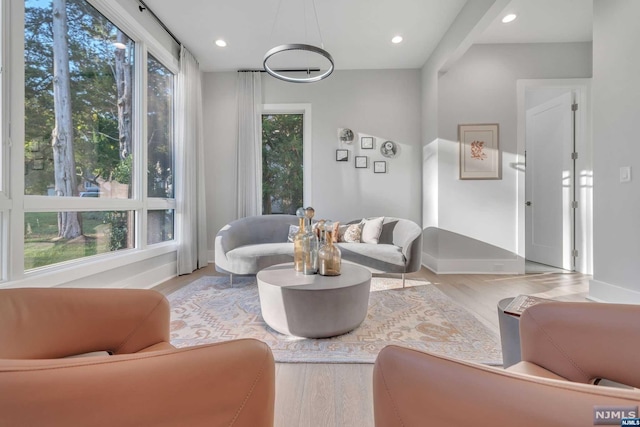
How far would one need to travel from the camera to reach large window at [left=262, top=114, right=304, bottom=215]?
15.4 ft

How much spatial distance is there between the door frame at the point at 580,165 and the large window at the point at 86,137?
4.94 m

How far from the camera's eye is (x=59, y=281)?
2.13 metres

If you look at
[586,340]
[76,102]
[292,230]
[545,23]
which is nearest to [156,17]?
[76,102]

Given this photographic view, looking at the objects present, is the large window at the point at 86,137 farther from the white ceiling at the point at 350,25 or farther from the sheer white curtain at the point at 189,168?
the white ceiling at the point at 350,25

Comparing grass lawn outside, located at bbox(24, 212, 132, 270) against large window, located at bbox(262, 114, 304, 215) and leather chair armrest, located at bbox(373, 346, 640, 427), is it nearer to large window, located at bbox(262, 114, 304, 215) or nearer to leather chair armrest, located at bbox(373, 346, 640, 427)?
large window, located at bbox(262, 114, 304, 215)

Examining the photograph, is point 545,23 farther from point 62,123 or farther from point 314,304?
point 62,123

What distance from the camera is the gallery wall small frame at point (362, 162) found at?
14.8ft

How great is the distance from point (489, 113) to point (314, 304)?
150 inches

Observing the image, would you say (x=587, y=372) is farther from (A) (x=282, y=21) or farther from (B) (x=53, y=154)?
(A) (x=282, y=21)

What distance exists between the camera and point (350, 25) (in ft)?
11.1

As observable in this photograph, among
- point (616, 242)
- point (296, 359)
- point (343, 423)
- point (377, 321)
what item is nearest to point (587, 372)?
point (343, 423)

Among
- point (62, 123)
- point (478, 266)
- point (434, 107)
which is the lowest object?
point (478, 266)

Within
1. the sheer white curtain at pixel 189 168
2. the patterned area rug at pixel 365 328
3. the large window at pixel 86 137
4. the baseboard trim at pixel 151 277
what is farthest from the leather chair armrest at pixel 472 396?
the sheer white curtain at pixel 189 168

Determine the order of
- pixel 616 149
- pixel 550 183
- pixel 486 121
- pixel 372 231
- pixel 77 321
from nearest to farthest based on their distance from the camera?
pixel 77 321 → pixel 616 149 → pixel 372 231 → pixel 486 121 → pixel 550 183
